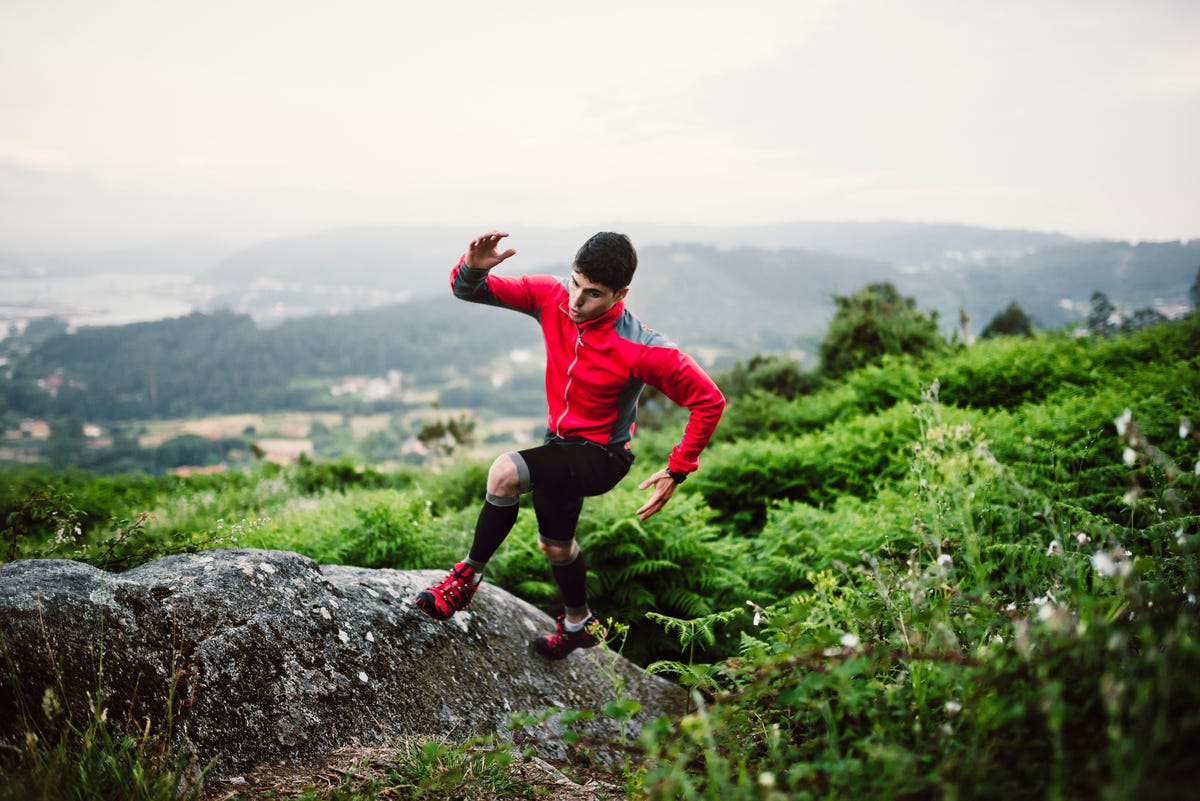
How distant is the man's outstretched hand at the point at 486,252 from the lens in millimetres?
3603

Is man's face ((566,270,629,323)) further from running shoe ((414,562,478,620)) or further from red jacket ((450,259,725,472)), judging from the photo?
running shoe ((414,562,478,620))

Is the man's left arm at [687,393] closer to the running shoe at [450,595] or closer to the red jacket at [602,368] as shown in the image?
the red jacket at [602,368]

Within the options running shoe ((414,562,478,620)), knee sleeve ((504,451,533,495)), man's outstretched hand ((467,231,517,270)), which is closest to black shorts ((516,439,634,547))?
knee sleeve ((504,451,533,495))

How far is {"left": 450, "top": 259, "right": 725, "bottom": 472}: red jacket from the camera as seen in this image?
349cm

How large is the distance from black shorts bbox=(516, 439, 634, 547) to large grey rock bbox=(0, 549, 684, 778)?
3.21 ft

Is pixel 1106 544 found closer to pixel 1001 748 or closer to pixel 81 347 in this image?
pixel 1001 748

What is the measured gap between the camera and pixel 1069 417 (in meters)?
6.04

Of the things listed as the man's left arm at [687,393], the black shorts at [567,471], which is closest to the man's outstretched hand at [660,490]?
the man's left arm at [687,393]

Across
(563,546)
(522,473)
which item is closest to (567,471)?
(522,473)

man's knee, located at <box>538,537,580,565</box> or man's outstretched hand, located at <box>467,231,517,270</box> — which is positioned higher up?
man's outstretched hand, located at <box>467,231,517,270</box>

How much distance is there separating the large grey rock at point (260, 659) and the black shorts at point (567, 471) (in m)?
0.98

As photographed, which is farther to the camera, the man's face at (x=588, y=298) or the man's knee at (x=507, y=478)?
the man's knee at (x=507, y=478)

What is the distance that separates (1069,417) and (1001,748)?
5578 mm

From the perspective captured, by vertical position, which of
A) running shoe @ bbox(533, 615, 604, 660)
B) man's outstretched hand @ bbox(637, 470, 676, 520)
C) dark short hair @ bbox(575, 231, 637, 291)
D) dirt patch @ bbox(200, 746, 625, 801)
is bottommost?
running shoe @ bbox(533, 615, 604, 660)
